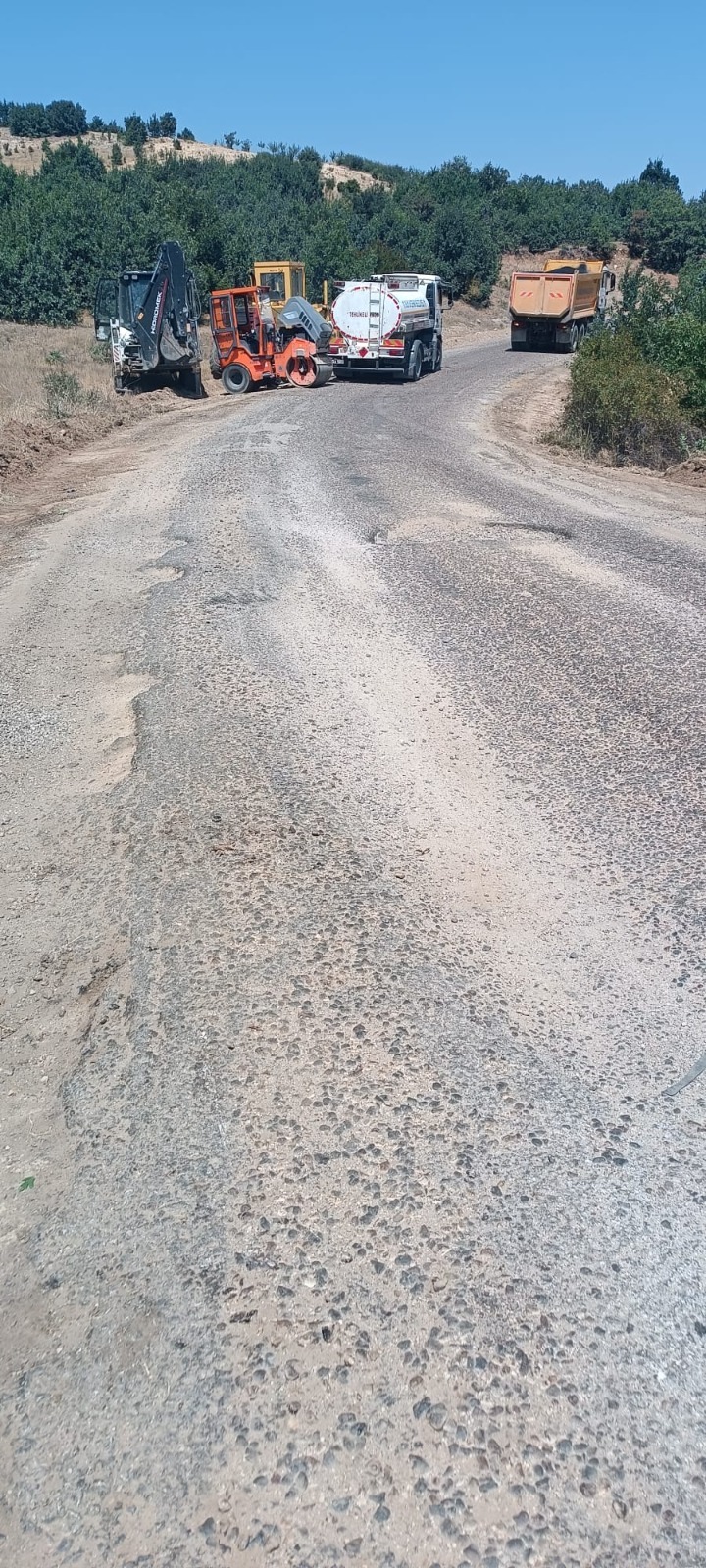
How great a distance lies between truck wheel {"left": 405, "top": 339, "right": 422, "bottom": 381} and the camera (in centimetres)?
2550

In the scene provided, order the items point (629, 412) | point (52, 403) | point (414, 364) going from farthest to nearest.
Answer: point (414, 364) < point (52, 403) < point (629, 412)

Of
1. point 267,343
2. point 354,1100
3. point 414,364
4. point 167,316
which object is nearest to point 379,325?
point 414,364

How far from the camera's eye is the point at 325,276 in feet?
145

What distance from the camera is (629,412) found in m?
14.9

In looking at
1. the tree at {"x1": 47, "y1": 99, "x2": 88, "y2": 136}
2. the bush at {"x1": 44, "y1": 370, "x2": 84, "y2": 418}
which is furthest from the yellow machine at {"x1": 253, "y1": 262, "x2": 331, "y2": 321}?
the tree at {"x1": 47, "y1": 99, "x2": 88, "y2": 136}

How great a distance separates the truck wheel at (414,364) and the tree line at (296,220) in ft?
52.3

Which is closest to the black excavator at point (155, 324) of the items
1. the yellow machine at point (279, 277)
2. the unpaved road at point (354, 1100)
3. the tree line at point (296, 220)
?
the yellow machine at point (279, 277)

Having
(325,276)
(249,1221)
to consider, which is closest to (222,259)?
(325,276)

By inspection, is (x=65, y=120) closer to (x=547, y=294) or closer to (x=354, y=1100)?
(x=547, y=294)

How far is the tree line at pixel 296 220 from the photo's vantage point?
39.0 meters

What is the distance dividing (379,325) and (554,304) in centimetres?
1170

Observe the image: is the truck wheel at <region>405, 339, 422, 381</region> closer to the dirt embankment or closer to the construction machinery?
the construction machinery

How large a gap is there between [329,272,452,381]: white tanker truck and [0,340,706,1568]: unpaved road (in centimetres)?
1988

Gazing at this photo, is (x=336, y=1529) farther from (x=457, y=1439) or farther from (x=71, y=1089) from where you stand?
(x=71, y=1089)
